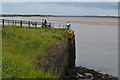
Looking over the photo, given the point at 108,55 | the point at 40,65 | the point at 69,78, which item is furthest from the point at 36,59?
the point at 108,55

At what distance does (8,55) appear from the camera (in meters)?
10.2

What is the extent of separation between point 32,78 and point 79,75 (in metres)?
13.6

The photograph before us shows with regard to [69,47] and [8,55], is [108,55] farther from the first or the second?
[8,55]

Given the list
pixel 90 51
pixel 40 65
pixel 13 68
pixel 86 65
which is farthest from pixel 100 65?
pixel 13 68

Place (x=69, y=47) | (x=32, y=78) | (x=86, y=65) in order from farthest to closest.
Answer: (x=86, y=65) < (x=69, y=47) < (x=32, y=78)

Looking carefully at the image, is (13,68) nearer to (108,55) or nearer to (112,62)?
(112,62)

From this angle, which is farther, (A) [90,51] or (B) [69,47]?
(A) [90,51]

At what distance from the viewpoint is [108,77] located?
71.2 feet

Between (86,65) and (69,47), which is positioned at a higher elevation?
(69,47)

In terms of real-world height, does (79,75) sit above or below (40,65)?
below

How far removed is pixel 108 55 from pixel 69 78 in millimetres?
15040

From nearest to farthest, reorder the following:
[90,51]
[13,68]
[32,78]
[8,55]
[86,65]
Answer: [32,78]
[13,68]
[8,55]
[86,65]
[90,51]

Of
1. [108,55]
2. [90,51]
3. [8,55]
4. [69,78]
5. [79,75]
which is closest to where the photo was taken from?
[8,55]

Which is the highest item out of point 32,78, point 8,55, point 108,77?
point 8,55
